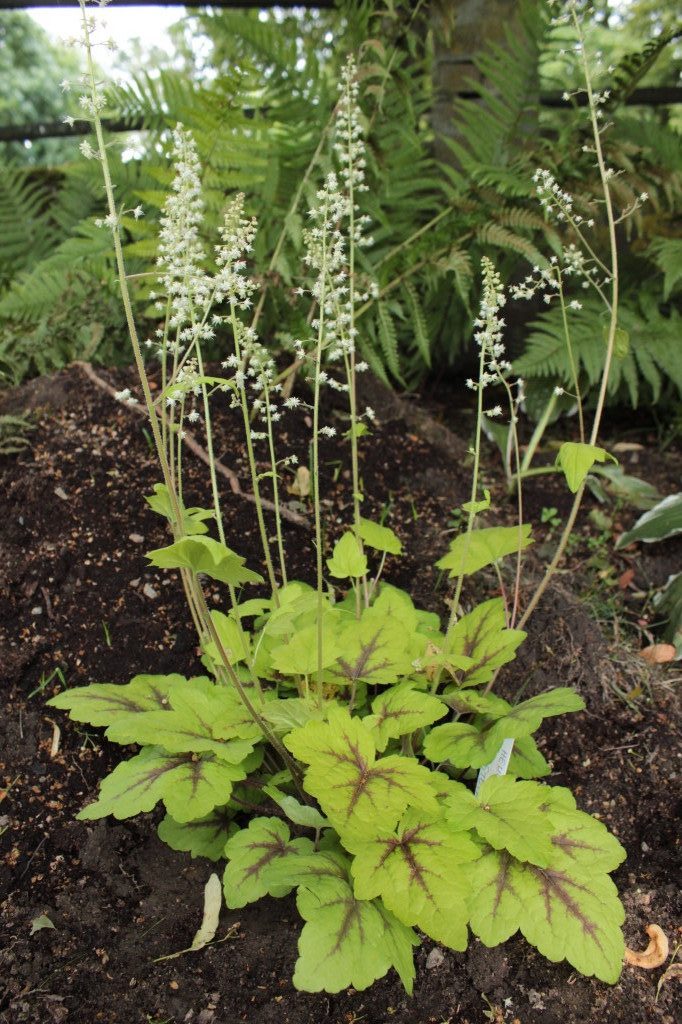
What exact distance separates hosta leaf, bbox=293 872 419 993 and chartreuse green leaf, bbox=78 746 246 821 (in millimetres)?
273

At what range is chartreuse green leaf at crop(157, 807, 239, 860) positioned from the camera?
6.12 feet

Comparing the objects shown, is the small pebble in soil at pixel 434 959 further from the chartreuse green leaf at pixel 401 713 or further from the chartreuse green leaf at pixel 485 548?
the chartreuse green leaf at pixel 485 548

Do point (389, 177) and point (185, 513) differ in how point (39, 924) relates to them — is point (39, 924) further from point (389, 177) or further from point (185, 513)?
point (389, 177)

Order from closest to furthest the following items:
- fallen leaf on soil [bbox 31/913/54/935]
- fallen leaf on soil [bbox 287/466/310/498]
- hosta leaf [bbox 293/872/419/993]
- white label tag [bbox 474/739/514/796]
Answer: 1. hosta leaf [bbox 293/872/419/993]
2. fallen leaf on soil [bbox 31/913/54/935]
3. white label tag [bbox 474/739/514/796]
4. fallen leaf on soil [bbox 287/466/310/498]

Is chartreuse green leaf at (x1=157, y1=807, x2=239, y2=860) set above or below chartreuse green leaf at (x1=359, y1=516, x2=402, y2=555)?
below

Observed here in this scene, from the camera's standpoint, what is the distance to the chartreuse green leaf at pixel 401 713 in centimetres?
177

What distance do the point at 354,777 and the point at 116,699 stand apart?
0.68 metres

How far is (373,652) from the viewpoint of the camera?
1936mm

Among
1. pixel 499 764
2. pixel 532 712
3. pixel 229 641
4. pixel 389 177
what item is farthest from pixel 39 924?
pixel 389 177

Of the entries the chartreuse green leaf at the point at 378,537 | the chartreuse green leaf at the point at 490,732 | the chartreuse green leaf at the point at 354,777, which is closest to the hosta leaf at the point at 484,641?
the chartreuse green leaf at the point at 490,732

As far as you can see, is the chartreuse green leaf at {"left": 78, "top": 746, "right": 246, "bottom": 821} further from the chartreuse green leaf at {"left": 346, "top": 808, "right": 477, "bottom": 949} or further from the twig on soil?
the twig on soil

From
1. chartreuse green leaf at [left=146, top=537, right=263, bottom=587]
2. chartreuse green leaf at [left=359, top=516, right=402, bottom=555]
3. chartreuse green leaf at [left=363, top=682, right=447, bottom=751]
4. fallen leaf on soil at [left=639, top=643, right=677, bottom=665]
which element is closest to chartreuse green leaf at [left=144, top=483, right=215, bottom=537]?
chartreuse green leaf at [left=146, top=537, right=263, bottom=587]

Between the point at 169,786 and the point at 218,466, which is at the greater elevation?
the point at 218,466

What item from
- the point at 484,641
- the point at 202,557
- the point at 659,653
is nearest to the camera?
the point at 202,557
